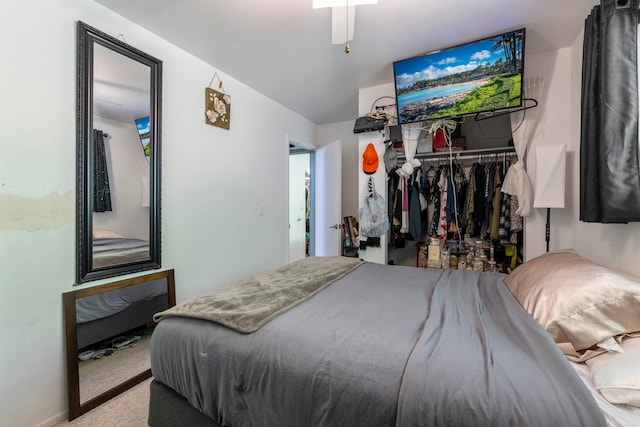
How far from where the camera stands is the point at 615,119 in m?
1.32

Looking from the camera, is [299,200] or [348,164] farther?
[299,200]

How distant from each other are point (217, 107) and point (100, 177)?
1196 millimetres

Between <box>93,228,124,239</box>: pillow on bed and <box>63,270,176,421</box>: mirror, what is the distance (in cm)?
30

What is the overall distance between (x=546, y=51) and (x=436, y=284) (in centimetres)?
235

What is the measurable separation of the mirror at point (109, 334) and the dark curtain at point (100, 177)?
52 centimetres

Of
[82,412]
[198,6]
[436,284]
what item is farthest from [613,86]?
[82,412]

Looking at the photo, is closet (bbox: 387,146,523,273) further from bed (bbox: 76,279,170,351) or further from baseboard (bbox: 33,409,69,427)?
baseboard (bbox: 33,409,69,427)

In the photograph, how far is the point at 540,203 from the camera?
216 centimetres

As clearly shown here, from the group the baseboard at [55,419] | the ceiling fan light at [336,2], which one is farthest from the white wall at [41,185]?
the ceiling fan light at [336,2]

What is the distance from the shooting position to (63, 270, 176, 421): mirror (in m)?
1.55

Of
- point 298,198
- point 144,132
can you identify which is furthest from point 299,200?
point 144,132

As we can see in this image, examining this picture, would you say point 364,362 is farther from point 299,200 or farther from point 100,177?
point 299,200

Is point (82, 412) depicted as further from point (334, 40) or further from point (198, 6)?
point (334, 40)

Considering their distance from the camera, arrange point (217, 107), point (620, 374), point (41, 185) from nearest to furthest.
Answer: point (620, 374)
point (41, 185)
point (217, 107)
